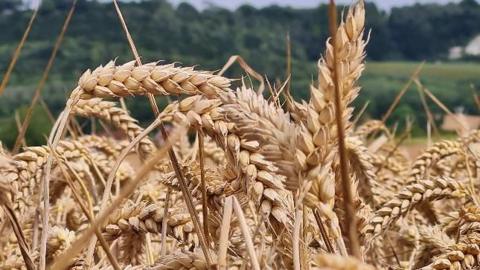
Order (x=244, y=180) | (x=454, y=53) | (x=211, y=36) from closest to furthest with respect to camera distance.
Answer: (x=244, y=180) → (x=211, y=36) → (x=454, y=53)

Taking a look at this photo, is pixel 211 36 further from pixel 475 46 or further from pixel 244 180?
pixel 244 180

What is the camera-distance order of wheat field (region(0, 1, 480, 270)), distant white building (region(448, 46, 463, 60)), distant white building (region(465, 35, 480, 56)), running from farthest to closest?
distant white building (region(448, 46, 463, 60)) < distant white building (region(465, 35, 480, 56)) < wheat field (region(0, 1, 480, 270))

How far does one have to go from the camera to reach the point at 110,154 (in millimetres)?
2625

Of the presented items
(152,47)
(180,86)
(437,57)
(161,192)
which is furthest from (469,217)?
(437,57)

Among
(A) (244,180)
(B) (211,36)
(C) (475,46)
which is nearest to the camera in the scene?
(A) (244,180)

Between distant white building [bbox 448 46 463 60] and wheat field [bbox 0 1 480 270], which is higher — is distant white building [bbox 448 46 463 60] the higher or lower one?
the lower one

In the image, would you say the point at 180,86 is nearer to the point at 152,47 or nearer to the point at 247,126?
the point at 247,126

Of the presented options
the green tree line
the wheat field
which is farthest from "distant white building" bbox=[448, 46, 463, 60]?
the wheat field

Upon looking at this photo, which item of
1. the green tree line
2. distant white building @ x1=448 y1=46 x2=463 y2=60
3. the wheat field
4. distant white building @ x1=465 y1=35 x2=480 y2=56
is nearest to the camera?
the wheat field

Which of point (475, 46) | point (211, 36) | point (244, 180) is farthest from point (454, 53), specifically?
point (244, 180)

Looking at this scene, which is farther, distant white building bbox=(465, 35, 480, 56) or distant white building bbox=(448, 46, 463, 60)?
distant white building bbox=(448, 46, 463, 60)

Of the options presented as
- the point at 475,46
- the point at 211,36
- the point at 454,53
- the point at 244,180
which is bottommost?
the point at 454,53

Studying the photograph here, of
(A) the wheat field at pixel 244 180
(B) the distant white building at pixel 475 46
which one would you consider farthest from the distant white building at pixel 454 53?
(A) the wheat field at pixel 244 180

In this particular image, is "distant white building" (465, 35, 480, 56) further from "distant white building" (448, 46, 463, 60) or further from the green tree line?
"distant white building" (448, 46, 463, 60)
